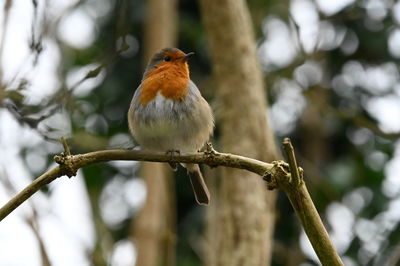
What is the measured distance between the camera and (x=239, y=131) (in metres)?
5.51

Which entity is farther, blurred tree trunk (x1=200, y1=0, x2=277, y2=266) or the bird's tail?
blurred tree trunk (x1=200, y1=0, x2=277, y2=266)

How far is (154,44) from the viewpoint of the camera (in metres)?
6.88

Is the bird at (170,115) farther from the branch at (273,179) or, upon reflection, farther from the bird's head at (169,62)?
the branch at (273,179)

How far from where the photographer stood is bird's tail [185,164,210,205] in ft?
14.2

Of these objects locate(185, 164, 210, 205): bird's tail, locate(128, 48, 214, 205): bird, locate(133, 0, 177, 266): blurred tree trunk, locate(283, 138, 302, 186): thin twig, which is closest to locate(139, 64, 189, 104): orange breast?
locate(128, 48, 214, 205): bird

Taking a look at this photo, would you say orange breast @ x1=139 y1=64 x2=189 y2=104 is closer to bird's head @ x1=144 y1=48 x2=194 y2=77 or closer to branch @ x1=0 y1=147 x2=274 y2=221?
bird's head @ x1=144 y1=48 x2=194 y2=77

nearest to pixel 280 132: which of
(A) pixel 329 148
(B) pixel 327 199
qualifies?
(A) pixel 329 148

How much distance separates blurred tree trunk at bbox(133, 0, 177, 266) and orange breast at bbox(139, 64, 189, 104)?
1.96m

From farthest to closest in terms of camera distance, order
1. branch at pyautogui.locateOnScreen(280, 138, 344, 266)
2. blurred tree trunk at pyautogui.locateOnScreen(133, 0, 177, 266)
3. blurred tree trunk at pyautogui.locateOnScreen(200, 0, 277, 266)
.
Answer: blurred tree trunk at pyautogui.locateOnScreen(133, 0, 177, 266)
blurred tree trunk at pyautogui.locateOnScreen(200, 0, 277, 266)
branch at pyautogui.locateOnScreen(280, 138, 344, 266)

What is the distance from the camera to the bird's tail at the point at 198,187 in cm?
434

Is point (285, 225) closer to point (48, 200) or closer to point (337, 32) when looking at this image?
point (337, 32)

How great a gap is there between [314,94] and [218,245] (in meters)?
2.00

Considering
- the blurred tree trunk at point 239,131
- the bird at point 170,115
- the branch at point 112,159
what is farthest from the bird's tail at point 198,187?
the branch at point 112,159

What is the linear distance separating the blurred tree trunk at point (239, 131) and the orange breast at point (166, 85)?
1188 millimetres
